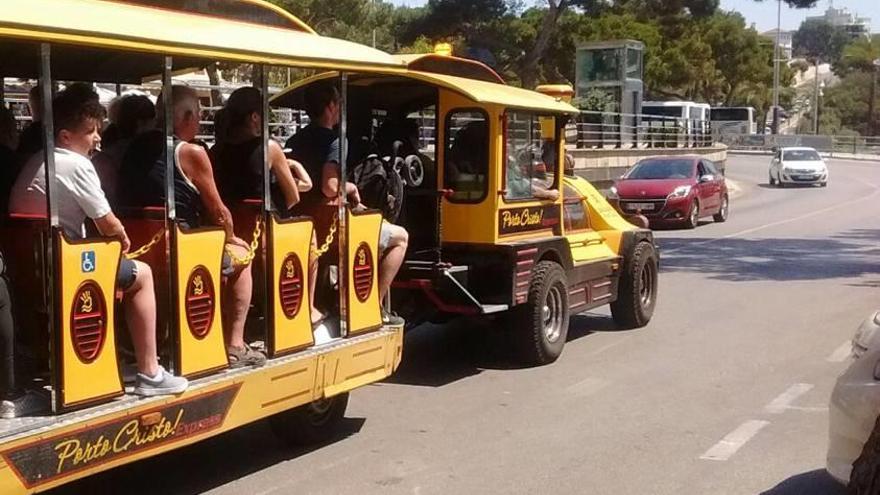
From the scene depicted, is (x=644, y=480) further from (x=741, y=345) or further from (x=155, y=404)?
(x=741, y=345)

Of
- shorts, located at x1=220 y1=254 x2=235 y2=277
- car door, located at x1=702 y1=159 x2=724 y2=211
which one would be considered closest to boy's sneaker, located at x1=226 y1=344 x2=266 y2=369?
shorts, located at x1=220 y1=254 x2=235 y2=277

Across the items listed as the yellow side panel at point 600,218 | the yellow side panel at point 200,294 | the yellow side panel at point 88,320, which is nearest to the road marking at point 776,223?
the yellow side panel at point 600,218

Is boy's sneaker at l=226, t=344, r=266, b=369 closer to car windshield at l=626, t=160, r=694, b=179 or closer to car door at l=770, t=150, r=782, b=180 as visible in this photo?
car windshield at l=626, t=160, r=694, b=179

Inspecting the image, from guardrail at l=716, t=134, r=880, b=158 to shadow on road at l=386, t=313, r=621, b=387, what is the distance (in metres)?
64.9

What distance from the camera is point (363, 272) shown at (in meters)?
7.27

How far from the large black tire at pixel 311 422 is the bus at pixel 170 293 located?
1 centimetres

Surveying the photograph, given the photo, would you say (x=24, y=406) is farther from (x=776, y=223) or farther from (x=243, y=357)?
(x=776, y=223)

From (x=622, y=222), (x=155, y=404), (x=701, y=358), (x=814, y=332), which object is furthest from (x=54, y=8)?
(x=814, y=332)

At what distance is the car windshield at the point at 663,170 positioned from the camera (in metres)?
25.5

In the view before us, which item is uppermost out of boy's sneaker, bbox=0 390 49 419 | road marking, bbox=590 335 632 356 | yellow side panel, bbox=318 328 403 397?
boy's sneaker, bbox=0 390 49 419

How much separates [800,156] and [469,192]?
118 ft

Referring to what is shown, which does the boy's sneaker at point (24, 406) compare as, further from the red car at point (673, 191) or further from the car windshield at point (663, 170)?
the car windshield at point (663, 170)

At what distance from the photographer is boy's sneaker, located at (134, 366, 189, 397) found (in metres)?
5.48

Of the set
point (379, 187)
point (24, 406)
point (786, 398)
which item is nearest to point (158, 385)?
point (24, 406)
